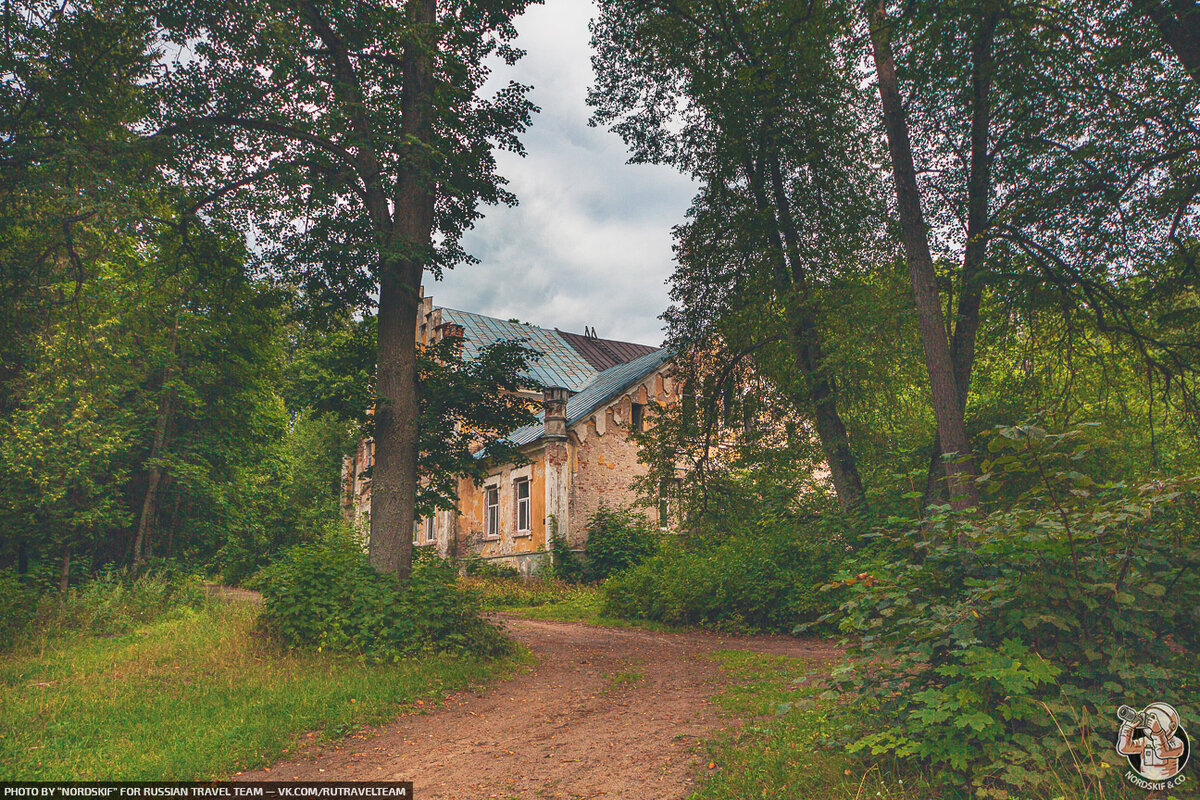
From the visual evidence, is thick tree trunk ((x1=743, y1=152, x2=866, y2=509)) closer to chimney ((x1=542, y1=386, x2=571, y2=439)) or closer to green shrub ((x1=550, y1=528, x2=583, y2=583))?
green shrub ((x1=550, y1=528, x2=583, y2=583))

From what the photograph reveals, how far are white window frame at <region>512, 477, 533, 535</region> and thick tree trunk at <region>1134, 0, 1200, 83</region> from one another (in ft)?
60.9

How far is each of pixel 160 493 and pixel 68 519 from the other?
3074 mm

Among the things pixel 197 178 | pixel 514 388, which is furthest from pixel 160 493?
pixel 514 388

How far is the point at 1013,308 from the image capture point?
9180 mm

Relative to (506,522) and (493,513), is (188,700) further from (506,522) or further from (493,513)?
(493,513)

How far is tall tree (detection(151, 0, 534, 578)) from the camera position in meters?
8.80

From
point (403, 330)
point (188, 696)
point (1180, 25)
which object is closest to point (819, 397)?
point (1180, 25)

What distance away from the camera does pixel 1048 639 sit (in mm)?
3920

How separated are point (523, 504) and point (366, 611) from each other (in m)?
14.5

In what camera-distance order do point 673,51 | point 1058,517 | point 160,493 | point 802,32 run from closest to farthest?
point 1058,517 → point 802,32 → point 673,51 → point 160,493

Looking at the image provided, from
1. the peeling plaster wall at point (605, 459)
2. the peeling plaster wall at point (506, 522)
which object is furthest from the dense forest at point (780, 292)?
the peeling plaster wall at point (506, 522)

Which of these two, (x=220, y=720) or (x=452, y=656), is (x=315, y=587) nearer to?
(x=452, y=656)

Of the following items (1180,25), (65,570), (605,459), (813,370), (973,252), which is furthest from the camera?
(605,459)

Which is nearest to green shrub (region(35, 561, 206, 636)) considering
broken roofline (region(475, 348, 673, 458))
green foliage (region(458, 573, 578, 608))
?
green foliage (region(458, 573, 578, 608))
